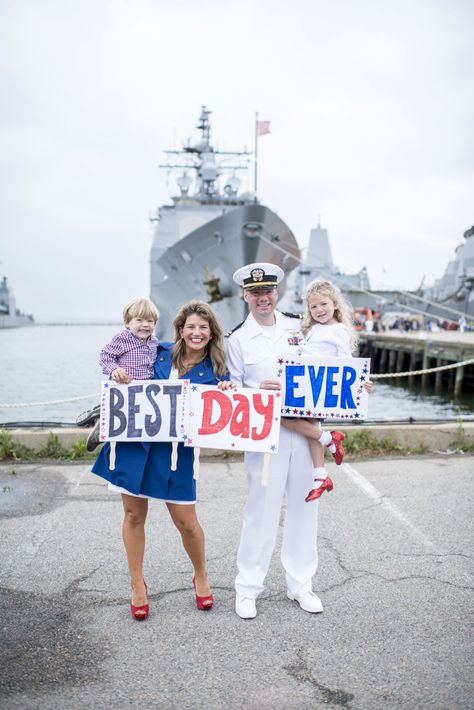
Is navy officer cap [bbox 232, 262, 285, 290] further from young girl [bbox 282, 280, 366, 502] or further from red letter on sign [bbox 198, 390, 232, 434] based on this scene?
red letter on sign [bbox 198, 390, 232, 434]

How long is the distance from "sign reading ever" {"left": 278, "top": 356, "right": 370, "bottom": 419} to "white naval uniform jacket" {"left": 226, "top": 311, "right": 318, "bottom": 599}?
100 mm

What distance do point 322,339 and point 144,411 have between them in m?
1.11

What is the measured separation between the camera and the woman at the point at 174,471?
3.14m

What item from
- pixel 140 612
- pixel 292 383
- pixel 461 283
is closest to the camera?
pixel 140 612

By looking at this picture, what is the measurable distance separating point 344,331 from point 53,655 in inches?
89.4

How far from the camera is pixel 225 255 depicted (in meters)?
22.8

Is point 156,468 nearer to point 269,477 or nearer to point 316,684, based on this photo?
point 269,477

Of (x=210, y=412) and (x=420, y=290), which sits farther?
(x=420, y=290)

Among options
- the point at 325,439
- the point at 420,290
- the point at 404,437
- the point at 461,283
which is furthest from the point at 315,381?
the point at 420,290

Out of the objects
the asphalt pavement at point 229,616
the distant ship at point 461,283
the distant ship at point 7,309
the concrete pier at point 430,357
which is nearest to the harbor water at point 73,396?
the concrete pier at point 430,357

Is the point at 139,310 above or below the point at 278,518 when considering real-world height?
above

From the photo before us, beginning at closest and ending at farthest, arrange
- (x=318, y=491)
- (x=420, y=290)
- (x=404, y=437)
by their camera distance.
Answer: (x=318, y=491), (x=404, y=437), (x=420, y=290)

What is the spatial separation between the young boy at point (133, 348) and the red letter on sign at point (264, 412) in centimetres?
64

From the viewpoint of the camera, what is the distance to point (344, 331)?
3.44m
